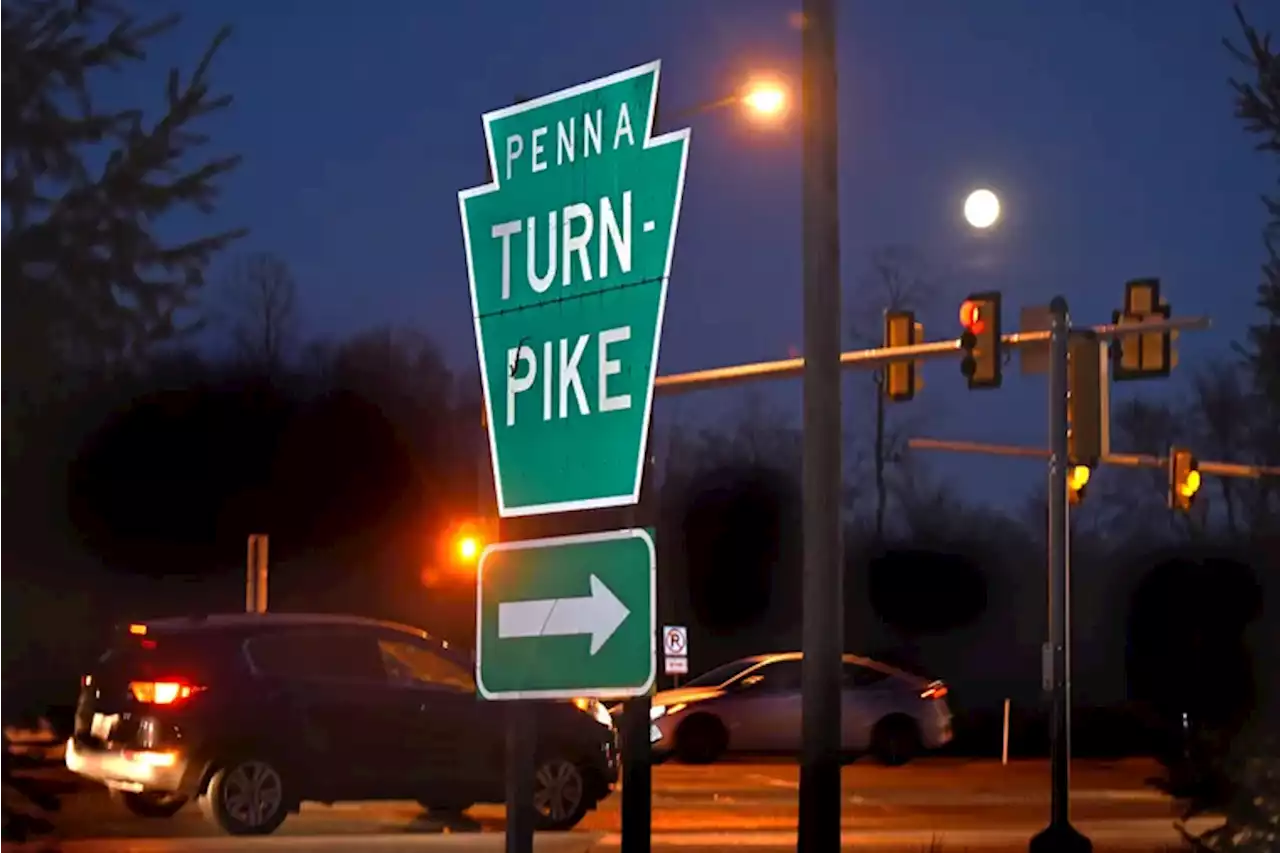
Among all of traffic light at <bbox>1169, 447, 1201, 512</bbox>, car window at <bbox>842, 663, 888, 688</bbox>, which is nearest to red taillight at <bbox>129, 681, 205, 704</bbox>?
car window at <bbox>842, 663, 888, 688</bbox>

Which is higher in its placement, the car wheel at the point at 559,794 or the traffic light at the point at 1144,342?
the traffic light at the point at 1144,342

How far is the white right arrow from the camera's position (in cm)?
538

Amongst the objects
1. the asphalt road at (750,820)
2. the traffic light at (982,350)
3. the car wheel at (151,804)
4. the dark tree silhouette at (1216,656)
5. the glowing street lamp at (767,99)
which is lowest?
the asphalt road at (750,820)

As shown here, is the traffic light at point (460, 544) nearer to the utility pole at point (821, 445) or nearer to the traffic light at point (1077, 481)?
the traffic light at point (1077, 481)

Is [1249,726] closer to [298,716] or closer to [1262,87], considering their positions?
[1262,87]

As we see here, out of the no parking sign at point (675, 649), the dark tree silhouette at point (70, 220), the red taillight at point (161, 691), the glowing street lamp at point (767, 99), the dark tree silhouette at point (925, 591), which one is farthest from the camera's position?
the dark tree silhouette at point (925, 591)

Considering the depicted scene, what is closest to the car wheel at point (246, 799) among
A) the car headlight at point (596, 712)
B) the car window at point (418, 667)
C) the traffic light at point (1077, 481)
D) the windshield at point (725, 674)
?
the car window at point (418, 667)

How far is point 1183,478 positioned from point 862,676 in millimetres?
5529

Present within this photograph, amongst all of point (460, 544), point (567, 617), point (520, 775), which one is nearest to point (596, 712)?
point (460, 544)

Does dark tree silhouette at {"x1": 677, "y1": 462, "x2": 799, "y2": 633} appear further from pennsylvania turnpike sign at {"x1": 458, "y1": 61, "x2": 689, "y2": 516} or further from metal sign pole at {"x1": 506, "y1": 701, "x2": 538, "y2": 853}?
pennsylvania turnpike sign at {"x1": 458, "y1": 61, "x2": 689, "y2": 516}

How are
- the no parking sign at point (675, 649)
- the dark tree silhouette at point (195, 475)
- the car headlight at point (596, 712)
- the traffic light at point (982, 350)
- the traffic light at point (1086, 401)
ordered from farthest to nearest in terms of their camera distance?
the dark tree silhouette at point (195, 475) < the no parking sign at point (675, 649) < the traffic light at point (982, 350) < the traffic light at point (1086, 401) < the car headlight at point (596, 712)

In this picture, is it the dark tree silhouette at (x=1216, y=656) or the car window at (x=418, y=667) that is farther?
the car window at (x=418, y=667)

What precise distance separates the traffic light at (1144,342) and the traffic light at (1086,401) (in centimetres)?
76

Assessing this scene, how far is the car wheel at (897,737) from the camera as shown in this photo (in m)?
29.3
